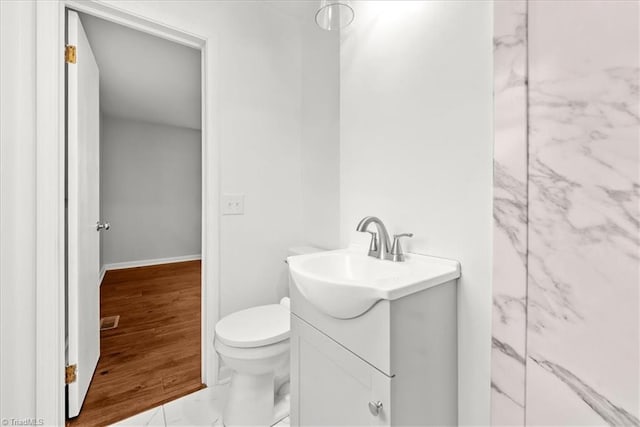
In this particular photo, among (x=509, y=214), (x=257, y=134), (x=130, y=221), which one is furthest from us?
(x=130, y=221)

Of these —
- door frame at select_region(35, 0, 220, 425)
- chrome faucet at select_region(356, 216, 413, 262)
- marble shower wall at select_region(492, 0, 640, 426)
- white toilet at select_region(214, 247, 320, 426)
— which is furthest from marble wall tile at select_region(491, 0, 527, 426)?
door frame at select_region(35, 0, 220, 425)

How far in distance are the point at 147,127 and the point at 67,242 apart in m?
3.55

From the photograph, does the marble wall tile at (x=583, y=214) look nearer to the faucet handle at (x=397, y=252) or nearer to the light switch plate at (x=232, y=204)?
the faucet handle at (x=397, y=252)

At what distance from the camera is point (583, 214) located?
25.1 inches

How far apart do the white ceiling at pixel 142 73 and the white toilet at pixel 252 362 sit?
1.53 m

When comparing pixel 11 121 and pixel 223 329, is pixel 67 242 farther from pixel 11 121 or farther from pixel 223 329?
pixel 223 329

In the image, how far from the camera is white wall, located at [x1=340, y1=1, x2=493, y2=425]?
0.85 metres

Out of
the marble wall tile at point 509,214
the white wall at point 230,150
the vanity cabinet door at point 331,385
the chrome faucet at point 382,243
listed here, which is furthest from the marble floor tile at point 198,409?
the marble wall tile at point 509,214

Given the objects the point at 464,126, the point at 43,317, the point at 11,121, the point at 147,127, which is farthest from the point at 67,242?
the point at 147,127

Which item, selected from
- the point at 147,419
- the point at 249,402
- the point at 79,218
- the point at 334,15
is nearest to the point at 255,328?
the point at 249,402

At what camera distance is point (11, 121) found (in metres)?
1.07

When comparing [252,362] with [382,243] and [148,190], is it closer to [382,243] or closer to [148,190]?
[382,243]

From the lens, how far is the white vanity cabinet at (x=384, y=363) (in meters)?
0.71

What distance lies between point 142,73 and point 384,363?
3008 mm
